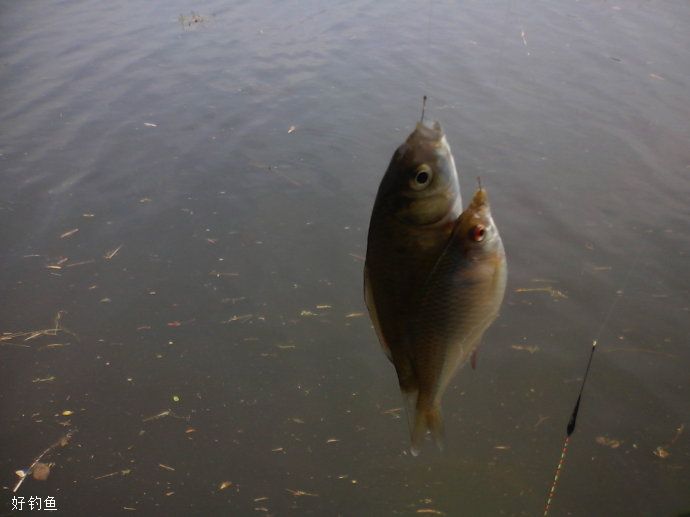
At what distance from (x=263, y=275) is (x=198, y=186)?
1400mm

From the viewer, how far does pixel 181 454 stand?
3.06m

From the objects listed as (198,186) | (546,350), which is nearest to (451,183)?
(546,350)

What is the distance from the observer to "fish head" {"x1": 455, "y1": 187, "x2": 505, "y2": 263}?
3.67ft

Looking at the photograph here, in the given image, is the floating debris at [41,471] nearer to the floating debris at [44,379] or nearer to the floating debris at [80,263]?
the floating debris at [44,379]

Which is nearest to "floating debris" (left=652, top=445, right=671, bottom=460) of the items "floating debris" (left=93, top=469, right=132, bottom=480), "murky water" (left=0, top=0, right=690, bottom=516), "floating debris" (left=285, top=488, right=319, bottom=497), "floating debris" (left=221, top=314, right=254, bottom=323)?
"murky water" (left=0, top=0, right=690, bottom=516)

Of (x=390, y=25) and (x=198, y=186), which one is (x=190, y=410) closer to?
(x=198, y=186)

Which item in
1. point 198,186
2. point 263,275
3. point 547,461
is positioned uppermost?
point 198,186

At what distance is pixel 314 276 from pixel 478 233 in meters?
3.07

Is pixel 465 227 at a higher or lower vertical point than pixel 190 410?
higher

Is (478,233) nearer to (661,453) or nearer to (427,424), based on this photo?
(427,424)

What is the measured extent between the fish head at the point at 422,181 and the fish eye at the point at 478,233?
0.21ft

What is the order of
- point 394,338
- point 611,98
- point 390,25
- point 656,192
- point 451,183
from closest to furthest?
point 451,183, point 394,338, point 656,192, point 611,98, point 390,25

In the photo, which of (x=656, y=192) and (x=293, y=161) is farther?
(x=293, y=161)

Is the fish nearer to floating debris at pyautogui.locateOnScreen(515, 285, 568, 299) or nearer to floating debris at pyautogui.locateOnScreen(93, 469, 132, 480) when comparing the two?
floating debris at pyautogui.locateOnScreen(93, 469, 132, 480)
